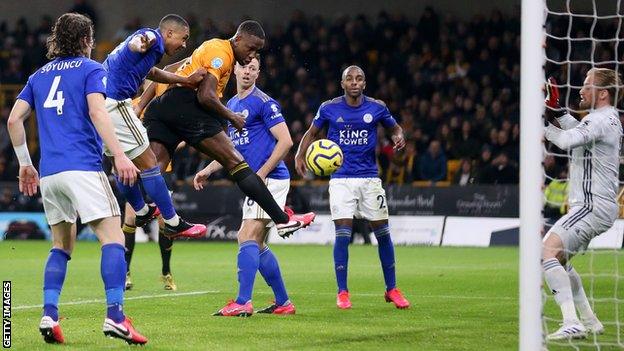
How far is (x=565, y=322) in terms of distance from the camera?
8039 mm

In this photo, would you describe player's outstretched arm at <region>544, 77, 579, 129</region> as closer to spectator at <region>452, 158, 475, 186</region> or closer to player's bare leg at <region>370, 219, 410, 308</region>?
player's bare leg at <region>370, 219, 410, 308</region>

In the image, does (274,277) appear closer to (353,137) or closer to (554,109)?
(353,137)

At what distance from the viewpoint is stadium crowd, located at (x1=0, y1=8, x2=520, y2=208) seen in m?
22.3

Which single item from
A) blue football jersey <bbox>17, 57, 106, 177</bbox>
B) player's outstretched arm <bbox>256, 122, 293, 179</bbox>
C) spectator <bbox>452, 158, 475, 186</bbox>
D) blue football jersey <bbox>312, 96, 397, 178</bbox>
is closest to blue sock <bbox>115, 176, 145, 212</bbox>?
player's outstretched arm <bbox>256, 122, 293, 179</bbox>

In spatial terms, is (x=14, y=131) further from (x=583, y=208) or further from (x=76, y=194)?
(x=583, y=208)

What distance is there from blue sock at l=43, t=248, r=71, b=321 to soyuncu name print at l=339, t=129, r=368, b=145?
3.91 meters

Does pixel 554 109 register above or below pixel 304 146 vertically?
above

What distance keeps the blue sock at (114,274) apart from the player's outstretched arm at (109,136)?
509mm

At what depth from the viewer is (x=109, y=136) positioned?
7.05m

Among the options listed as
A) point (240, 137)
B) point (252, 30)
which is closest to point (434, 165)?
point (240, 137)

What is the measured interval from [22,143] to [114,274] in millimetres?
1104

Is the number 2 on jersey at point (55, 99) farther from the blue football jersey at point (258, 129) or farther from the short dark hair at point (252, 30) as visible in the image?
the blue football jersey at point (258, 129)

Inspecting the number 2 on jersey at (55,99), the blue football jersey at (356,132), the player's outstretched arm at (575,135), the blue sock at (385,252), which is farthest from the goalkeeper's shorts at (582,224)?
the number 2 on jersey at (55,99)

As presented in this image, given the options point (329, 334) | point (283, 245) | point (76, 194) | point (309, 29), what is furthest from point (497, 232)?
point (76, 194)
